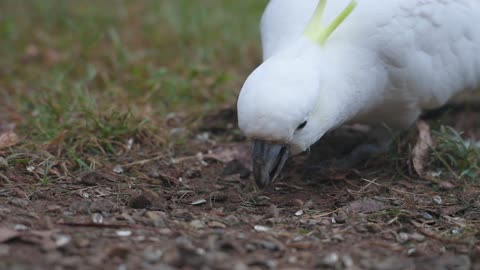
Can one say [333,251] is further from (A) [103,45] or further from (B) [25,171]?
(A) [103,45]

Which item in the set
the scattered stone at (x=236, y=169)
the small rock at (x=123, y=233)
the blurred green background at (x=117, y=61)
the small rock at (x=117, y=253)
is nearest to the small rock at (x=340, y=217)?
the scattered stone at (x=236, y=169)

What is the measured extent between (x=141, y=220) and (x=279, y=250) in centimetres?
74

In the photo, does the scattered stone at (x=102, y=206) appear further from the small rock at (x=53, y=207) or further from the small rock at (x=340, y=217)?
the small rock at (x=340, y=217)

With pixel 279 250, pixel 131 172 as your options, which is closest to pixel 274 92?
pixel 279 250

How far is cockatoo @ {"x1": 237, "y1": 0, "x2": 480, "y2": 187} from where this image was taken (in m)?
3.28

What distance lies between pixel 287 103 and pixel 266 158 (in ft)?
1.23

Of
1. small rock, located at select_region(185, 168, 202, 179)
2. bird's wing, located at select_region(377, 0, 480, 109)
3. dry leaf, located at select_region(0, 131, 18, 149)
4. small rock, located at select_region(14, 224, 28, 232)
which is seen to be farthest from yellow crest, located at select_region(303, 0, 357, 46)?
dry leaf, located at select_region(0, 131, 18, 149)

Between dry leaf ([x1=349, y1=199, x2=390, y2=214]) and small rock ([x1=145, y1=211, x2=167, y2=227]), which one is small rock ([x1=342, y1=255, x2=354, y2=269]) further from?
small rock ([x1=145, y1=211, x2=167, y2=227])

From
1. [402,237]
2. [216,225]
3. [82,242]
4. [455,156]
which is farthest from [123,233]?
[455,156]

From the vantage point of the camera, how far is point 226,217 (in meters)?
3.47

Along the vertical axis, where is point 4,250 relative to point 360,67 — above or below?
below

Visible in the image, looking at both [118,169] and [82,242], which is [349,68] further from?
[82,242]

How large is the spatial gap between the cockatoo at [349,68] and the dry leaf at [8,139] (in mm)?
1765

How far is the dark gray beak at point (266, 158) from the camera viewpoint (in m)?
3.43
